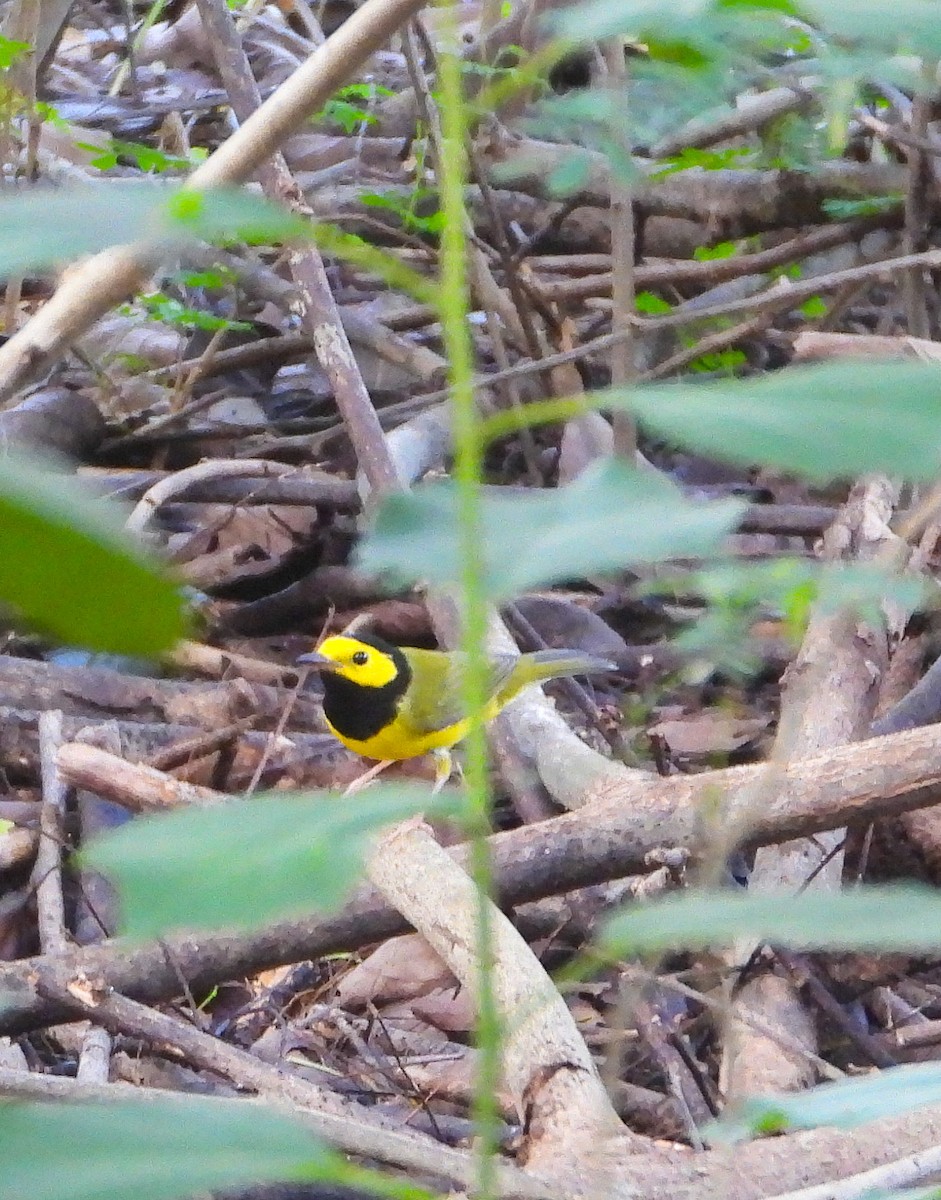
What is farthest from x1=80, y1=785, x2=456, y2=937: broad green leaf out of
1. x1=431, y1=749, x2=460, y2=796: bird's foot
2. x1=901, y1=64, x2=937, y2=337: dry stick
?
x1=901, y1=64, x2=937, y2=337: dry stick

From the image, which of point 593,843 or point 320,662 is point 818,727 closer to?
point 593,843

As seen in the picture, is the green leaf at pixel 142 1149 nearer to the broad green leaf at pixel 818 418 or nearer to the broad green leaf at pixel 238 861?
the broad green leaf at pixel 238 861

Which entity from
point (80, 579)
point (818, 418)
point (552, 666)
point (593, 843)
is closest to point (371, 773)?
point (552, 666)

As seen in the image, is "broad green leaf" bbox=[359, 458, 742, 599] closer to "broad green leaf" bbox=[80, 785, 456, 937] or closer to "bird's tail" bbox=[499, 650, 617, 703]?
"broad green leaf" bbox=[80, 785, 456, 937]

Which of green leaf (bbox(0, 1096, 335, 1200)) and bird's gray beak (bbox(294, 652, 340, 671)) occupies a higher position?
green leaf (bbox(0, 1096, 335, 1200))

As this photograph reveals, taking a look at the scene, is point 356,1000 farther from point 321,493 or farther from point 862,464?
point 862,464

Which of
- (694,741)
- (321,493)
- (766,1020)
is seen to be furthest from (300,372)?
(766,1020)
